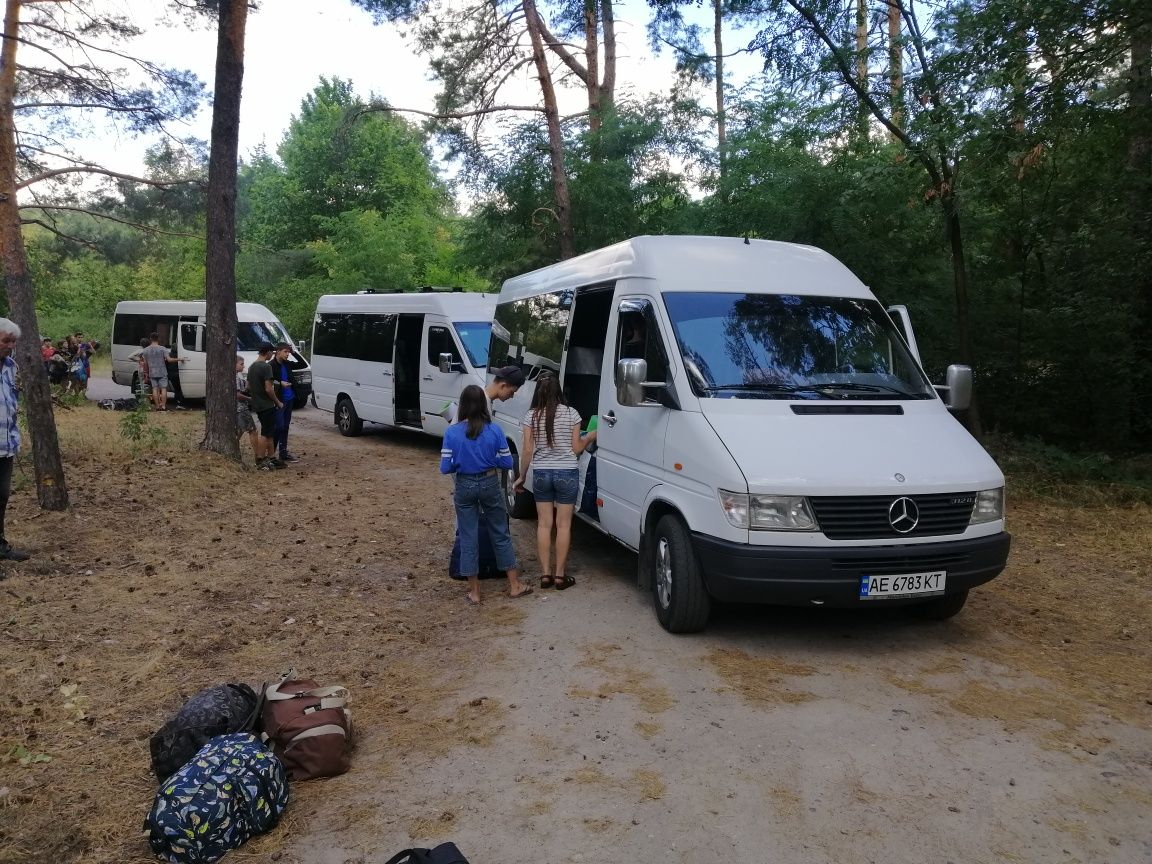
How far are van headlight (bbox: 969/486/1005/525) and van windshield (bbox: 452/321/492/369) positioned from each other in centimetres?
874

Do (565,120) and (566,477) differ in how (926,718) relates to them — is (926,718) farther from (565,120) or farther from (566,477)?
(565,120)

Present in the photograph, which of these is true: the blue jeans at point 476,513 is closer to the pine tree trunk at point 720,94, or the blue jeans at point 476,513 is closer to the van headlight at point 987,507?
the van headlight at point 987,507

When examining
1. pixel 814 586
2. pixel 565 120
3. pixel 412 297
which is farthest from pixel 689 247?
pixel 565 120

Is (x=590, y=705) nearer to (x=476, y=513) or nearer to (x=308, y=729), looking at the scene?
(x=308, y=729)

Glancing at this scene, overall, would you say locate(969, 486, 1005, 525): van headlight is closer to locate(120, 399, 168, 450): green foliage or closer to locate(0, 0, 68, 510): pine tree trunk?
locate(0, 0, 68, 510): pine tree trunk

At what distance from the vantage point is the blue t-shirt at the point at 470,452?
6309 mm

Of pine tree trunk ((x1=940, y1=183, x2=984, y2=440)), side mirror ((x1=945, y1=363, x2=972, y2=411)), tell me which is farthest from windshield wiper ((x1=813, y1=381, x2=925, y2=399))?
Answer: pine tree trunk ((x1=940, y1=183, x2=984, y2=440))

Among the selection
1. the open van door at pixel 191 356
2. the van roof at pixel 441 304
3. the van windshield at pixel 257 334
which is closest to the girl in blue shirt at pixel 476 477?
the van roof at pixel 441 304

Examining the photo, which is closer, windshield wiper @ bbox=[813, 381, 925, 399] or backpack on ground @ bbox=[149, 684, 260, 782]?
backpack on ground @ bbox=[149, 684, 260, 782]

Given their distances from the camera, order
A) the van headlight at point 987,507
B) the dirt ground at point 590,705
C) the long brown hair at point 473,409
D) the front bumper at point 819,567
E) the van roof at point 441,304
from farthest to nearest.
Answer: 1. the van roof at point 441,304
2. the long brown hair at point 473,409
3. the van headlight at point 987,507
4. the front bumper at point 819,567
5. the dirt ground at point 590,705

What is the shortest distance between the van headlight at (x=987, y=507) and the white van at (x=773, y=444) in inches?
0.4

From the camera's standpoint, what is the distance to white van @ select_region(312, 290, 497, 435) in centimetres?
1347

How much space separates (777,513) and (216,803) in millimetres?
3120

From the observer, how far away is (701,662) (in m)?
5.26
